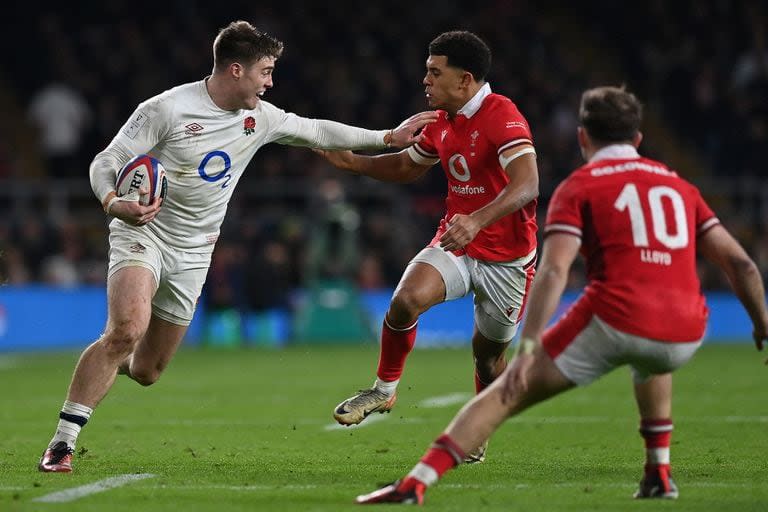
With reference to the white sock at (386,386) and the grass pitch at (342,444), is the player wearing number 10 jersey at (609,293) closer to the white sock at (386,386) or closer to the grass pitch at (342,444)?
the grass pitch at (342,444)

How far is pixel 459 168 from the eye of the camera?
25.8 ft

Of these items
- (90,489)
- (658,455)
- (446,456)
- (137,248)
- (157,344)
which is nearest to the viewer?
(446,456)

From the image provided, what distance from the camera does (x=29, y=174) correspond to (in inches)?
912

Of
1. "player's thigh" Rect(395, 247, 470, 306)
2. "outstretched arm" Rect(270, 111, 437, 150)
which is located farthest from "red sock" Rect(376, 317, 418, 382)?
"outstretched arm" Rect(270, 111, 437, 150)

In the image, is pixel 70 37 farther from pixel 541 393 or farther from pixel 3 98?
pixel 541 393

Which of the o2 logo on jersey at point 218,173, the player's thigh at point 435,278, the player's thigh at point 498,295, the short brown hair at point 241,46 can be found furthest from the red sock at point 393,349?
the short brown hair at point 241,46

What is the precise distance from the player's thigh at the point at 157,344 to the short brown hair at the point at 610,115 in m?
3.21

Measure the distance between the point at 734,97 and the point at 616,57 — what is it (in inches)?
168

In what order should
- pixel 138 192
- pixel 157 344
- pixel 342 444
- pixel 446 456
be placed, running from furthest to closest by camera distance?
1. pixel 342 444
2. pixel 157 344
3. pixel 138 192
4. pixel 446 456

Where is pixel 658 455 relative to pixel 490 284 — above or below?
below

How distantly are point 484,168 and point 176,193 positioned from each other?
1.76 meters

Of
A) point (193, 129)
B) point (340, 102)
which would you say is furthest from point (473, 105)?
point (340, 102)

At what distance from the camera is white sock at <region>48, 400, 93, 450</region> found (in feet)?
23.6

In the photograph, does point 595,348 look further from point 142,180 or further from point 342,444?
point 342,444
